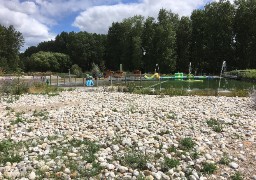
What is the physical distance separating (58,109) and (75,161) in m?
5.54

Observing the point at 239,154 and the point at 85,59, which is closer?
the point at 239,154

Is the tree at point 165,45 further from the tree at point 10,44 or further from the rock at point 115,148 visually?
the rock at point 115,148

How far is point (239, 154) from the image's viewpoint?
22.2ft

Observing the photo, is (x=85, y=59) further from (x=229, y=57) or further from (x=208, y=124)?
(x=208, y=124)

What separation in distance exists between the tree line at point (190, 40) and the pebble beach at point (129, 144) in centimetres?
4523

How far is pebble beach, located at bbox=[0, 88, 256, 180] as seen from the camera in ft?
19.4

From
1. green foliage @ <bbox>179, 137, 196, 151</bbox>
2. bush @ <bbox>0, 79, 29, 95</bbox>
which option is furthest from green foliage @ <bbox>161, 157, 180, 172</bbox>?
bush @ <bbox>0, 79, 29, 95</bbox>

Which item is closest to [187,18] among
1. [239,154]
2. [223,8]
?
[223,8]

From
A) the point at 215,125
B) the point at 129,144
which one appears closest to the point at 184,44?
the point at 215,125

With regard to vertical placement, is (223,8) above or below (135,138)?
above

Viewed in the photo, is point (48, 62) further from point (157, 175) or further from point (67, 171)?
point (157, 175)

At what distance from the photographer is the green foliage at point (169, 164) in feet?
19.8

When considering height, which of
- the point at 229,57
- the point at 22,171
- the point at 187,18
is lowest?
the point at 22,171

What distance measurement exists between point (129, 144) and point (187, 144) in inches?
49.9
